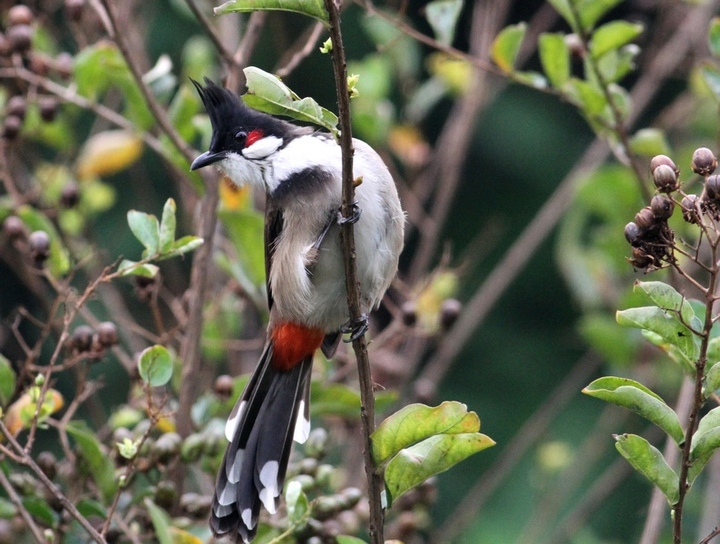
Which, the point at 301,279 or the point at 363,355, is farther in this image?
the point at 301,279

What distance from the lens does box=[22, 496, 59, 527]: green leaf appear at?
7.53 ft

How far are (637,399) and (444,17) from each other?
60.2 inches

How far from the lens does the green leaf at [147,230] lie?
2213mm

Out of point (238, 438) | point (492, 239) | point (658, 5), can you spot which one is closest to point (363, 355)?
point (238, 438)

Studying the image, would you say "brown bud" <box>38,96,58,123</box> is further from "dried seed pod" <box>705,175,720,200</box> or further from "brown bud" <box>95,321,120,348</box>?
"dried seed pod" <box>705,175,720,200</box>

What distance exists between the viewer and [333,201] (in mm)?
2652

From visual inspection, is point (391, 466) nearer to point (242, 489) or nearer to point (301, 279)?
point (242, 489)

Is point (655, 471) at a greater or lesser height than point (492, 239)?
greater

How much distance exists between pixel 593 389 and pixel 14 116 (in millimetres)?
1982

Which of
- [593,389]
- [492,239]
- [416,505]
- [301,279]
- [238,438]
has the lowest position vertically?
[492,239]

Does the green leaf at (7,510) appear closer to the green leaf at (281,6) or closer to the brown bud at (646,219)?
the green leaf at (281,6)

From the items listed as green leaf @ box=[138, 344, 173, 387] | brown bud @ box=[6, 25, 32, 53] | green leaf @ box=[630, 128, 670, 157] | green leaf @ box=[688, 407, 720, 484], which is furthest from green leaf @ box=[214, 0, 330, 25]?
green leaf @ box=[630, 128, 670, 157]

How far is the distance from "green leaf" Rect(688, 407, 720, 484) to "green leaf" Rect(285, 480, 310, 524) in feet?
2.76

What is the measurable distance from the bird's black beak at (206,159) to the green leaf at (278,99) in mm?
907
